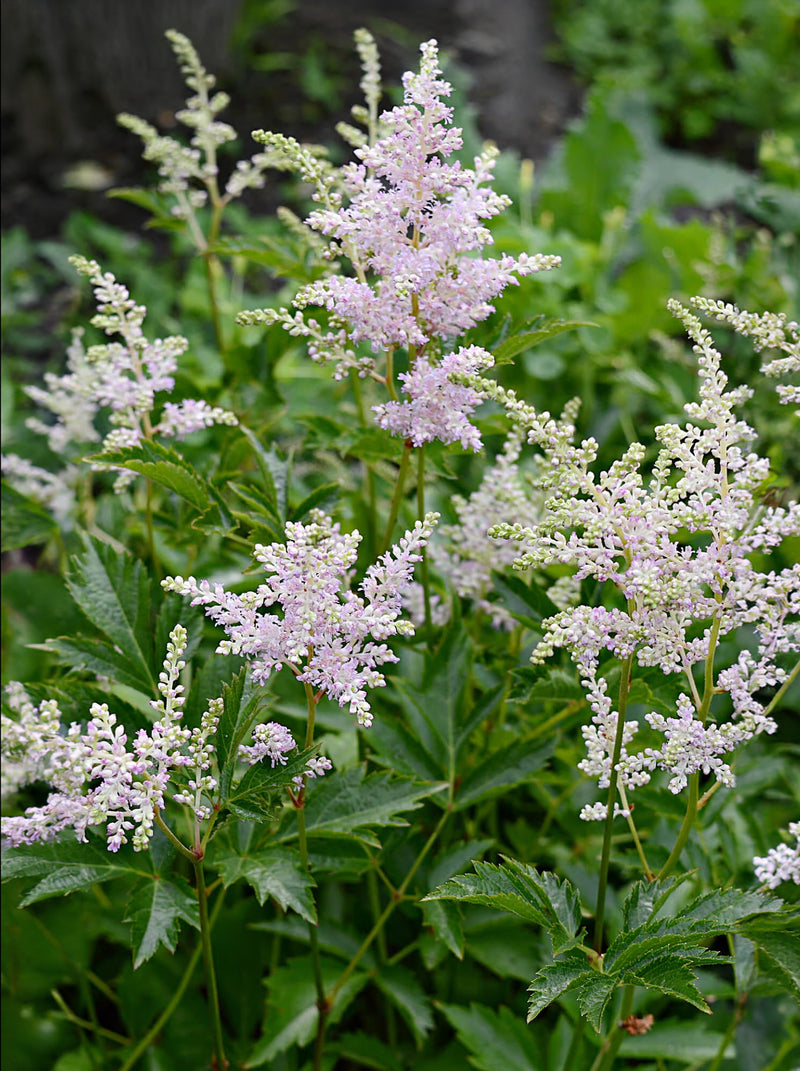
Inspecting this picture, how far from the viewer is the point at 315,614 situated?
1318mm

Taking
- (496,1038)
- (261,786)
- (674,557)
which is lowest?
(496,1038)

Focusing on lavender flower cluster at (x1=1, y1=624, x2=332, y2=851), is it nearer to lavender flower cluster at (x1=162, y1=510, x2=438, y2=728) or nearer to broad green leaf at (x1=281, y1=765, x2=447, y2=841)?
lavender flower cluster at (x1=162, y1=510, x2=438, y2=728)

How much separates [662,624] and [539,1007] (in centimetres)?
49

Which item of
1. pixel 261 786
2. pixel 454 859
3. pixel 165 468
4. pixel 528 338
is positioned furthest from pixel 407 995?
pixel 528 338

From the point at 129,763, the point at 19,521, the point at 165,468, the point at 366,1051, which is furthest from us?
the point at 19,521

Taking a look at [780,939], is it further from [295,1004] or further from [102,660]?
[102,660]

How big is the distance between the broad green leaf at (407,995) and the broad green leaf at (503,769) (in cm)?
36

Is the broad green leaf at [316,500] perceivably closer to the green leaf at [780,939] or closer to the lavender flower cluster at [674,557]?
the lavender flower cluster at [674,557]

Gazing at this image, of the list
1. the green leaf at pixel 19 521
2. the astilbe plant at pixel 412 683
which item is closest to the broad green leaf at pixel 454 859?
the astilbe plant at pixel 412 683

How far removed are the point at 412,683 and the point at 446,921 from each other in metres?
0.45

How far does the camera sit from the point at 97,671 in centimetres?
172

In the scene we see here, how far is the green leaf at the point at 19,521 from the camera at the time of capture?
215 cm

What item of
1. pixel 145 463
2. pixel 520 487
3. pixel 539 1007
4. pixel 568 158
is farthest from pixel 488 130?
pixel 539 1007

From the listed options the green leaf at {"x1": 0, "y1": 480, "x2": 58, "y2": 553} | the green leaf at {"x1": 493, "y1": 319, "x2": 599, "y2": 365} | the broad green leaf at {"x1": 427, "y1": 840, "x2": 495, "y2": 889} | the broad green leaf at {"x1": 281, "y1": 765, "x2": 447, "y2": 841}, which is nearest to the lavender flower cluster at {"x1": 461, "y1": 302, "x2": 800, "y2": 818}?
the green leaf at {"x1": 493, "y1": 319, "x2": 599, "y2": 365}
